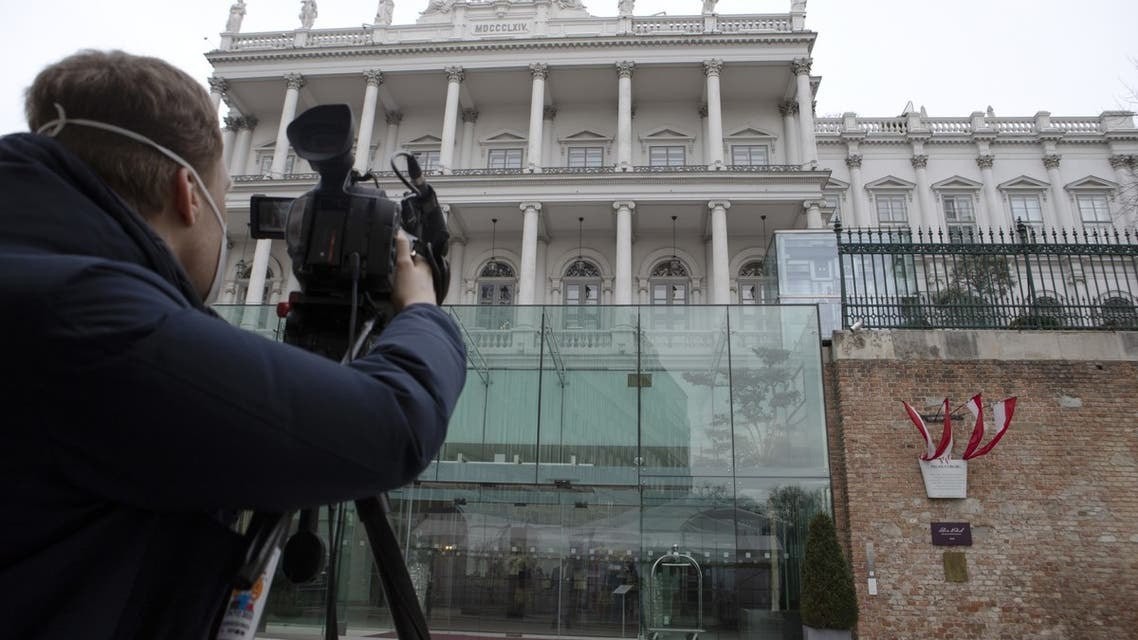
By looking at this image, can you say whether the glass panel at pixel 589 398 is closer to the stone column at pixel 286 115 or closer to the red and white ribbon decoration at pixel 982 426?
the red and white ribbon decoration at pixel 982 426

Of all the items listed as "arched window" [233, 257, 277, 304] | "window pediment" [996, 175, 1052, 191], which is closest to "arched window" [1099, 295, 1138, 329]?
"window pediment" [996, 175, 1052, 191]

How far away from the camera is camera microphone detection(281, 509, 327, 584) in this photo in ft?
4.40

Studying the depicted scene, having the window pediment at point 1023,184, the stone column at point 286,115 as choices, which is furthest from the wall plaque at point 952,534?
the window pediment at point 1023,184

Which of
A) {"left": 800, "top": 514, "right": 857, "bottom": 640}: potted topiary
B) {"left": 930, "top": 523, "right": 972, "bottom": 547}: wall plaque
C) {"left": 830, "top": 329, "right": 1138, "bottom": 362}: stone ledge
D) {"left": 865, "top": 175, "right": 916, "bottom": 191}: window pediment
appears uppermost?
{"left": 865, "top": 175, "right": 916, "bottom": 191}: window pediment

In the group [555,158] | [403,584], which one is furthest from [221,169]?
[555,158]

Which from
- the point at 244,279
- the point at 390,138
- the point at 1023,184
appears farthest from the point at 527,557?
the point at 1023,184

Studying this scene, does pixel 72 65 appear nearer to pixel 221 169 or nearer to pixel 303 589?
pixel 221 169

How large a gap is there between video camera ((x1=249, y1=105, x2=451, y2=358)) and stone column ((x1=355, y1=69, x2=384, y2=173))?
3169cm

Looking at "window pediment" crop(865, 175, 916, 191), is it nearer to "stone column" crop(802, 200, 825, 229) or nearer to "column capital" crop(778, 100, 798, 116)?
"column capital" crop(778, 100, 798, 116)

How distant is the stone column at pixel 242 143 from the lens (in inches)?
1337

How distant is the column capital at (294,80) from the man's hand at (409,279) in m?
35.0

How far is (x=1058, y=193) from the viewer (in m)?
36.5

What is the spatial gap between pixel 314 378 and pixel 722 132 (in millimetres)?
33582

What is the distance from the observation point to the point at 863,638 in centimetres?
1055
